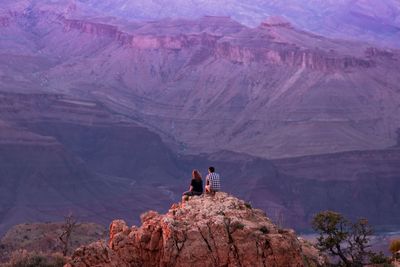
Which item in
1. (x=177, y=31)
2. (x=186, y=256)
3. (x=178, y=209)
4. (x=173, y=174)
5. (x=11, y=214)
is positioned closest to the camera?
(x=186, y=256)

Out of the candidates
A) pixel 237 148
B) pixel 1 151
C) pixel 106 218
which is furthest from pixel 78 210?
pixel 237 148

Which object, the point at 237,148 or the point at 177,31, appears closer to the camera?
the point at 237,148

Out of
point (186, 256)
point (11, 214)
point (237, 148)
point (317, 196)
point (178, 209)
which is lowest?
point (186, 256)

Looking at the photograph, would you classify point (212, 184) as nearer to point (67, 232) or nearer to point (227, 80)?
point (67, 232)

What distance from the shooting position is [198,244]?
68.9 feet

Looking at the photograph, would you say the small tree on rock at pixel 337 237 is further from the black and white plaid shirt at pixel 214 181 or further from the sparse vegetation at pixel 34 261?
the sparse vegetation at pixel 34 261

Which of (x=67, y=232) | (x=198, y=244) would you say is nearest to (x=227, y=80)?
(x=67, y=232)

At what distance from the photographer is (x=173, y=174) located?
127812mm

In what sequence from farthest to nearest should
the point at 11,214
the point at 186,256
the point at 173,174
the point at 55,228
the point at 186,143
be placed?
the point at 186,143 → the point at 173,174 → the point at 11,214 → the point at 55,228 → the point at 186,256

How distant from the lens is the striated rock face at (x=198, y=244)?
2083 centimetres

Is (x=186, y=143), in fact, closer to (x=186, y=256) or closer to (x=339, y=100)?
(x=339, y=100)

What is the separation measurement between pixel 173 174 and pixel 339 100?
30940mm

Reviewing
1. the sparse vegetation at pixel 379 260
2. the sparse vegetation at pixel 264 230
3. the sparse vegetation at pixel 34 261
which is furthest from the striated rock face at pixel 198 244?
the sparse vegetation at pixel 379 260

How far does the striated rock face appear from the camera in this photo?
20.8 meters
